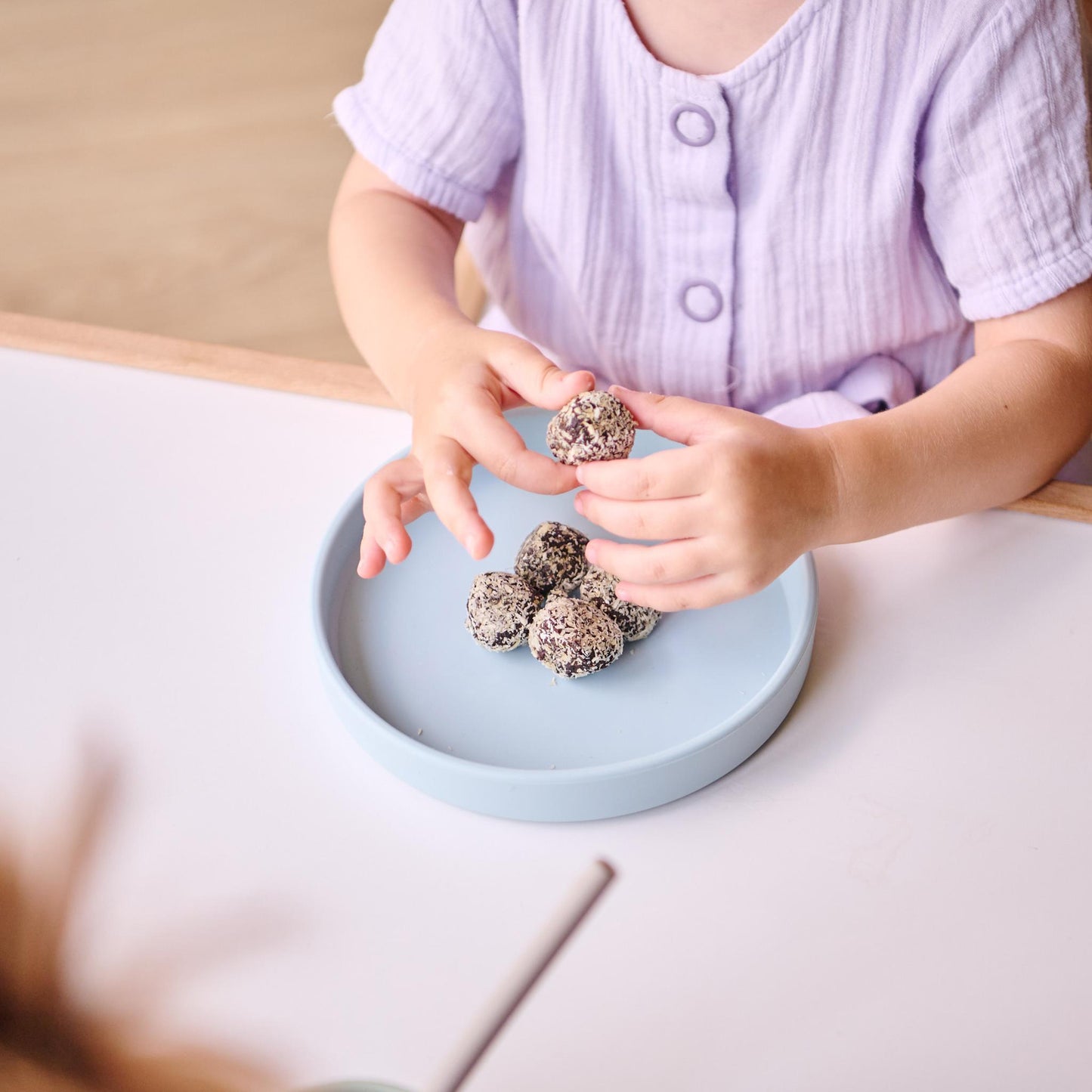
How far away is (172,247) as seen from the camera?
1.67m

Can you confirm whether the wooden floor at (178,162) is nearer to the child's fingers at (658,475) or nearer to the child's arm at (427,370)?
the child's arm at (427,370)

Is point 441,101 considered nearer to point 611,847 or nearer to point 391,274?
point 391,274

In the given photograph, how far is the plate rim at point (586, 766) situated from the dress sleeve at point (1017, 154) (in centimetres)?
23

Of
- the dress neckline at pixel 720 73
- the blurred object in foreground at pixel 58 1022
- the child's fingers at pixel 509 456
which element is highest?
the dress neckline at pixel 720 73

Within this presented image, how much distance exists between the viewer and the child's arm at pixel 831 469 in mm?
494

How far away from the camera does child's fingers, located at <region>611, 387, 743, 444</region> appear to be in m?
0.51

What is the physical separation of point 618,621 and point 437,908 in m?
0.17

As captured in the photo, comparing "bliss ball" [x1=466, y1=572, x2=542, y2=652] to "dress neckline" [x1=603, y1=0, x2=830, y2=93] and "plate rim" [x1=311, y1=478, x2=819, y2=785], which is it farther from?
"dress neckline" [x1=603, y1=0, x2=830, y2=93]

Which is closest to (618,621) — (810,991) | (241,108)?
(810,991)

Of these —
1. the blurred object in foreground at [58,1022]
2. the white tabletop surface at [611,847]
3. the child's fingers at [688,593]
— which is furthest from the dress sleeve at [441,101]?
the blurred object in foreground at [58,1022]

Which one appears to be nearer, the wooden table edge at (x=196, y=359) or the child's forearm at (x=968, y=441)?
the child's forearm at (x=968, y=441)

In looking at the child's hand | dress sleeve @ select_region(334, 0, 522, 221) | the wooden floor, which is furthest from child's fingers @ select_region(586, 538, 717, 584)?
the wooden floor

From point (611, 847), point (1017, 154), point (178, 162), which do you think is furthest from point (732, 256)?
point (178, 162)

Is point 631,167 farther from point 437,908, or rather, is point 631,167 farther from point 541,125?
point 437,908
